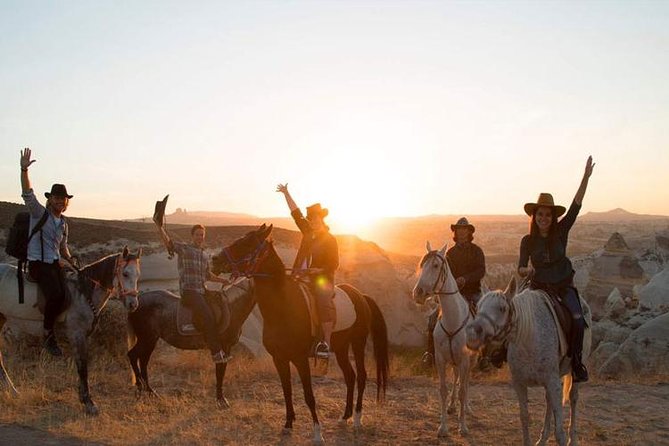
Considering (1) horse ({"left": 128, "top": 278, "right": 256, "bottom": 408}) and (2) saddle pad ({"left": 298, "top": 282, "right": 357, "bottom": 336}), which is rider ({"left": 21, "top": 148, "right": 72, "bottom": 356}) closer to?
(1) horse ({"left": 128, "top": 278, "right": 256, "bottom": 408})

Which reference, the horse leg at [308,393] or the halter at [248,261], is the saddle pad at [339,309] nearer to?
the horse leg at [308,393]

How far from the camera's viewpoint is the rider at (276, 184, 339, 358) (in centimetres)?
860

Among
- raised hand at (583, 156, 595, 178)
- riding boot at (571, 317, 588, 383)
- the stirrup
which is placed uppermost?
raised hand at (583, 156, 595, 178)

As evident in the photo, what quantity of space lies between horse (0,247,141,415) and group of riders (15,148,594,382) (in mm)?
234

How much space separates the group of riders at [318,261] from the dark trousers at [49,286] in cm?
1

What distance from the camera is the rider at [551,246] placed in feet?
24.0

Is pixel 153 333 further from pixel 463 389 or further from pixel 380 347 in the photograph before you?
pixel 463 389

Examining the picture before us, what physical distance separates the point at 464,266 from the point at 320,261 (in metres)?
2.77

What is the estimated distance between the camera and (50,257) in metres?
9.34

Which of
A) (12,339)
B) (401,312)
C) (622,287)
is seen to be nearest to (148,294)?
(12,339)

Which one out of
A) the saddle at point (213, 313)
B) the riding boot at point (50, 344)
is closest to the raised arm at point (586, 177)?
the saddle at point (213, 313)

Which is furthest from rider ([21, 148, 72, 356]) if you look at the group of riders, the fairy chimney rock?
the fairy chimney rock

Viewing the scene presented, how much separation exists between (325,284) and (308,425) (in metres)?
2.22

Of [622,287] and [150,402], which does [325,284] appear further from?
[622,287]
